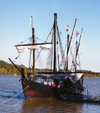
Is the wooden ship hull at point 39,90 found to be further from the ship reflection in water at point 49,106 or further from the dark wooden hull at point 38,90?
the ship reflection in water at point 49,106

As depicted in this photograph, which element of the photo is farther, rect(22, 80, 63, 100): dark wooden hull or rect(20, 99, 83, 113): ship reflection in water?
rect(22, 80, 63, 100): dark wooden hull

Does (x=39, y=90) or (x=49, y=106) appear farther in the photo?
(x=39, y=90)

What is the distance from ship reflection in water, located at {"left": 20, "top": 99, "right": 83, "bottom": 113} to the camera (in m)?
27.7

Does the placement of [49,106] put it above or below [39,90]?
below

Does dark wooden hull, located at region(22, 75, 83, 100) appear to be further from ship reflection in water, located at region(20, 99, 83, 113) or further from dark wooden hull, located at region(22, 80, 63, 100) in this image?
ship reflection in water, located at region(20, 99, 83, 113)

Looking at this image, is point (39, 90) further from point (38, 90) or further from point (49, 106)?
point (49, 106)

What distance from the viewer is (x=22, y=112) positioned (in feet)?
87.1

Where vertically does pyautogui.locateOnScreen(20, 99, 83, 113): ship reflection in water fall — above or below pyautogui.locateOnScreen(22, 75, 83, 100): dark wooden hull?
below

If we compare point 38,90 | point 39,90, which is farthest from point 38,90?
point 39,90

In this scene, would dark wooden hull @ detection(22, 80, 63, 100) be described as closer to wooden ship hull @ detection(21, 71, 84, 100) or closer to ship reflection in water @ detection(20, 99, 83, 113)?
wooden ship hull @ detection(21, 71, 84, 100)

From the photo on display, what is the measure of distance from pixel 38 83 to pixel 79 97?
5.98 meters

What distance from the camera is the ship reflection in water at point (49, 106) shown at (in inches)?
1092

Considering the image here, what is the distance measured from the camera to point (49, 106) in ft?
99.6

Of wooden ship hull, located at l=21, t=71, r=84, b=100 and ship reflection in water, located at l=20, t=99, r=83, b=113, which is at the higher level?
wooden ship hull, located at l=21, t=71, r=84, b=100
